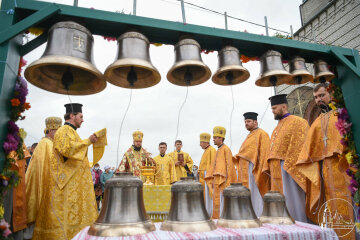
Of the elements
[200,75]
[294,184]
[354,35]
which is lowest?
[294,184]

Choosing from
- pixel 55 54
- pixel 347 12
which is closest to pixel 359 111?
pixel 55 54

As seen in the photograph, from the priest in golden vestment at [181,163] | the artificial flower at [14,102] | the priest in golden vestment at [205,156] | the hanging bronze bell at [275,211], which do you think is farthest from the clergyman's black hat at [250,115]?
the artificial flower at [14,102]

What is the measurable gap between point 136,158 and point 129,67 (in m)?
4.75

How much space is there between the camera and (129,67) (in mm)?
2996

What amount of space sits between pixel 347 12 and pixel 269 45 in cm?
1166

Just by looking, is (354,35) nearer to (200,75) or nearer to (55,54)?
(200,75)

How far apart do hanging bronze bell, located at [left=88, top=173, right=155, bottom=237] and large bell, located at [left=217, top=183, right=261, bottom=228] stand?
2.31 ft

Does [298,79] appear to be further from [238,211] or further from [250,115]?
[250,115]

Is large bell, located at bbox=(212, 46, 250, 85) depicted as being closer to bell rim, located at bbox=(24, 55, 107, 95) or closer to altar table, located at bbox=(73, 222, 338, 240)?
bell rim, located at bbox=(24, 55, 107, 95)

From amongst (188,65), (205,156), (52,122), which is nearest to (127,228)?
(188,65)

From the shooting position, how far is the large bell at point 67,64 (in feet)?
7.78

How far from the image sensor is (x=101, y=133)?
4234 millimetres

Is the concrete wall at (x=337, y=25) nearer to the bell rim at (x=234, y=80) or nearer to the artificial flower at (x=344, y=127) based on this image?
the artificial flower at (x=344, y=127)

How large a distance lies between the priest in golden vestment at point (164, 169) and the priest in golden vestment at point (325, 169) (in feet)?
14.3
